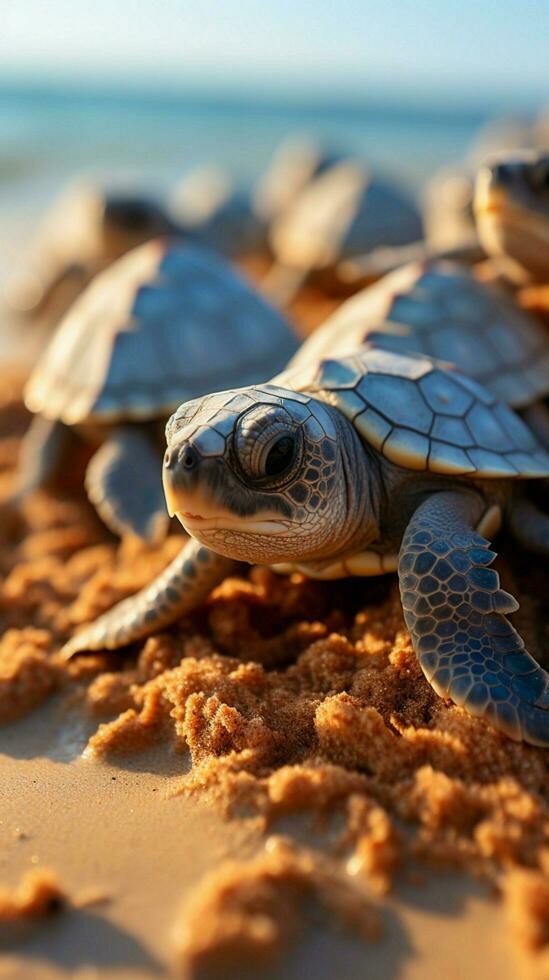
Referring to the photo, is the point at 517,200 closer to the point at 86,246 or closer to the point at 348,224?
the point at 348,224

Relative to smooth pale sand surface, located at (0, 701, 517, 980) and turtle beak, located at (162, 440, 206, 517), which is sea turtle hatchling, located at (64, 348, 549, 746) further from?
smooth pale sand surface, located at (0, 701, 517, 980)

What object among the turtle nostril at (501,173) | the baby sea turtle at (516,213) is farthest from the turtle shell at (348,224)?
the turtle nostril at (501,173)

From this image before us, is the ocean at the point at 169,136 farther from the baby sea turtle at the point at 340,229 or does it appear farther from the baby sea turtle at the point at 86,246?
the baby sea turtle at the point at 340,229

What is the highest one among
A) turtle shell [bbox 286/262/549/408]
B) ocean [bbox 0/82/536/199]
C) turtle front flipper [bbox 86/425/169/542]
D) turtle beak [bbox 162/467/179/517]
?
turtle beak [bbox 162/467/179/517]

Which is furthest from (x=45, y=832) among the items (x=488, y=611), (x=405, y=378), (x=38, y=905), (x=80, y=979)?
(x=405, y=378)

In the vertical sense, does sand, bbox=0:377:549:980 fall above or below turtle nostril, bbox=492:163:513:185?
below

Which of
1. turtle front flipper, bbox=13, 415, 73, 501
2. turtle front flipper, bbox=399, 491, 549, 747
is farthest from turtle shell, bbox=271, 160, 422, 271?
turtle front flipper, bbox=399, 491, 549, 747

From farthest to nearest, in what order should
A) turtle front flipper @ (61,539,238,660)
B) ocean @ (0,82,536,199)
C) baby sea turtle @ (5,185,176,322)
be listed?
ocean @ (0,82,536,199) → baby sea turtle @ (5,185,176,322) → turtle front flipper @ (61,539,238,660)
